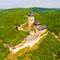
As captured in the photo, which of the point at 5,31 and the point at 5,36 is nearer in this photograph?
the point at 5,36

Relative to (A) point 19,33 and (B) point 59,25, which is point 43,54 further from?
(B) point 59,25

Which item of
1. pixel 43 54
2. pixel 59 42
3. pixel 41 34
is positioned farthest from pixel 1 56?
pixel 59 42

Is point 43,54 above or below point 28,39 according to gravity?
below

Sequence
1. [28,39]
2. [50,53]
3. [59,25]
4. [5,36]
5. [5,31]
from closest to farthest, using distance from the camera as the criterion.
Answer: [28,39], [50,53], [5,36], [5,31], [59,25]

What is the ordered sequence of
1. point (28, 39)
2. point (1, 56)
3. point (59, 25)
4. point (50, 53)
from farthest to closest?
point (59, 25) < point (50, 53) < point (28, 39) < point (1, 56)

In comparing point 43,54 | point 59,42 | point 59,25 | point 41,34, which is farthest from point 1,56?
point 59,25

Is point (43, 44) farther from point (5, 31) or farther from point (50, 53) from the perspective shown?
point (5, 31)

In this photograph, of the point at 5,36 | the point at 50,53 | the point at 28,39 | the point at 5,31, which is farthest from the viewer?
the point at 5,31

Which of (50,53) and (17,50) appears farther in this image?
(50,53)

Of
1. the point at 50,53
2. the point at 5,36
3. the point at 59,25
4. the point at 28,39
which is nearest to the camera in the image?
the point at 28,39
